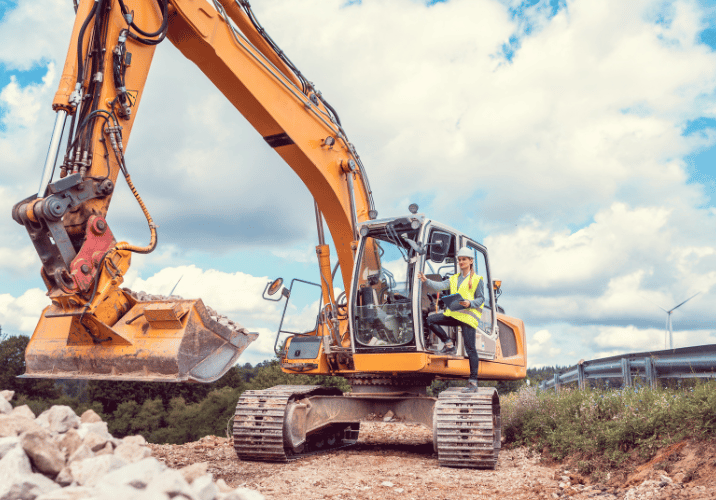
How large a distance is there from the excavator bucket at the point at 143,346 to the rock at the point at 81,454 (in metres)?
1.44

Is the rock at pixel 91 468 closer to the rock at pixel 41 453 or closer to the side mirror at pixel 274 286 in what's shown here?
the rock at pixel 41 453

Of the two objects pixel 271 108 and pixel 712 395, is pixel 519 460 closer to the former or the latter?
pixel 712 395

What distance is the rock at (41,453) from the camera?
3568 mm

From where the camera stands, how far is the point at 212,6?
7074mm

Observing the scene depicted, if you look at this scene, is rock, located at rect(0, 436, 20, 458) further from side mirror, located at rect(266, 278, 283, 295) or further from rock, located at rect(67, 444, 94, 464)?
side mirror, located at rect(266, 278, 283, 295)

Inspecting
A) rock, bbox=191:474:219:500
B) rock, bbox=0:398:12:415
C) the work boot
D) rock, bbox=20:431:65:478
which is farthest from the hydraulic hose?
the work boot

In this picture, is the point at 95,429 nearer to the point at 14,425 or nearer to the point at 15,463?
the point at 14,425

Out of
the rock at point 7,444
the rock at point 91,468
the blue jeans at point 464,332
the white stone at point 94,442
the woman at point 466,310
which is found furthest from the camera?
the blue jeans at point 464,332

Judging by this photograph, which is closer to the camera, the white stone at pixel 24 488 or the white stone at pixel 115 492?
the white stone at pixel 115 492

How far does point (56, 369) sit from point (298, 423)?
9.36ft

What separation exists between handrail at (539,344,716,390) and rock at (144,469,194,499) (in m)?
6.43

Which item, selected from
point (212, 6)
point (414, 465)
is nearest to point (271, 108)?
Result: point (212, 6)

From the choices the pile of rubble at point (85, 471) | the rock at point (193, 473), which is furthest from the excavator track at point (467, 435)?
the rock at point (193, 473)

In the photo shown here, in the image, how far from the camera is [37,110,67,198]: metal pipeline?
5423mm
